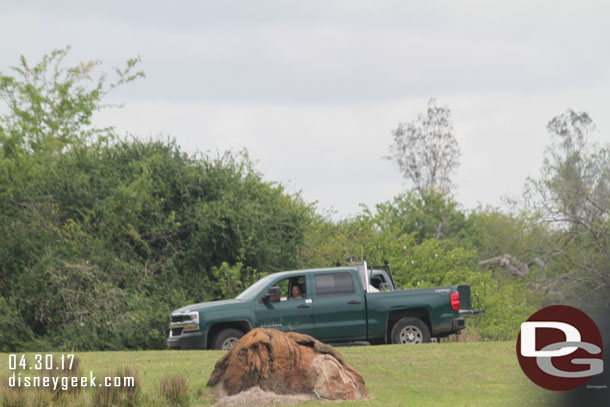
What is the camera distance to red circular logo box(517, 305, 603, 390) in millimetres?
2170

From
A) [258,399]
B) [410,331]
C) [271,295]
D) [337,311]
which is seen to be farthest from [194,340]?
[258,399]

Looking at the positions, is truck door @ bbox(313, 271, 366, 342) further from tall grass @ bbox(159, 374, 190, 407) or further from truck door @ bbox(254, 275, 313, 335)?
tall grass @ bbox(159, 374, 190, 407)

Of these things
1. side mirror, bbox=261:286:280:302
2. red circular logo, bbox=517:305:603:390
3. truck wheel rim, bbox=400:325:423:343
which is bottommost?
truck wheel rim, bbox=400:325:423:343

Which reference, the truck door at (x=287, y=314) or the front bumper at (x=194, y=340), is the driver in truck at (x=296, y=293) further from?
the front bumper at (x=194, y=340)

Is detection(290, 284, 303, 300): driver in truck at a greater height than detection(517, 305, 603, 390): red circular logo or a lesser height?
greater

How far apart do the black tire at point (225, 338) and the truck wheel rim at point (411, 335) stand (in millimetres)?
3299

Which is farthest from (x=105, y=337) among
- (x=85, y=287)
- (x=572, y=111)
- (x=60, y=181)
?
(x=572, y=111)

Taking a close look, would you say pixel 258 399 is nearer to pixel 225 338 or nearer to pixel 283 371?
pixel 283 371

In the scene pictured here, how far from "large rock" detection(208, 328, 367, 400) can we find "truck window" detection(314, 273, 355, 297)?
18.7ft

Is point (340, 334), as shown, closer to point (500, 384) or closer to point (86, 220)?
point (500, 384)

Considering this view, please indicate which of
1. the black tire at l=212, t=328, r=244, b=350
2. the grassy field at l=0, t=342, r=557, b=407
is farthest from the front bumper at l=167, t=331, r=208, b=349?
the grassy field at l=0, t=342, r=557, b=407

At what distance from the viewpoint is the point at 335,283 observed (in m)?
16.9

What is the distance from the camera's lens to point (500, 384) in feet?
38.6

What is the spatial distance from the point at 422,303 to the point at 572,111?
38047 mm
